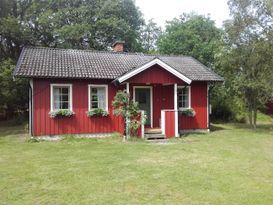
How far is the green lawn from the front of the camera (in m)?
5.25

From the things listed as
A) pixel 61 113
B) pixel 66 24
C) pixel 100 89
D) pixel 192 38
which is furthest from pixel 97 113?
pixel 192 38

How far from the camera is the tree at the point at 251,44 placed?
15664 mm

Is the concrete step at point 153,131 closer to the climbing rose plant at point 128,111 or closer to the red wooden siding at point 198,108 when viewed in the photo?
the climbing rose plant at point 128,111

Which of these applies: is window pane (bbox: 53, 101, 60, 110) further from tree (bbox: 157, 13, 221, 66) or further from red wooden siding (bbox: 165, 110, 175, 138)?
tree (bbox: 157, 13, 221, 66)

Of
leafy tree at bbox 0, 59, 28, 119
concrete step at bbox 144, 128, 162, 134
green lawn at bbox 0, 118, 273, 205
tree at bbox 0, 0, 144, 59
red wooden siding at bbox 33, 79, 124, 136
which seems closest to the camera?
green lawn at bbox 0, 118, 273, 205

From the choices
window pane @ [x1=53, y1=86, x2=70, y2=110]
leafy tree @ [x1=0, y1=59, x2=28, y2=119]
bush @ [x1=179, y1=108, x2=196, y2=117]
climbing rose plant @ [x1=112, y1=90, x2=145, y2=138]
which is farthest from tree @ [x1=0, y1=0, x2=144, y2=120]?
bush @ [x1=179, y1=108, x2=196, y2=117]

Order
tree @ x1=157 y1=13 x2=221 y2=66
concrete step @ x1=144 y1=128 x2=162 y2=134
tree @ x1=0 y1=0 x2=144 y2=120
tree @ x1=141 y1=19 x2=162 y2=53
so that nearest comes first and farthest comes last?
1. concrete step @ x1=144 y1=128 x2=162 y2=134
2. tree @ x1=0 y1=0 x2=144 y2=120
3. tree @ x1=157 y1=13 x2=221 y2=66
4. tree @ x1=141 y1=19 x2=162 y2=53

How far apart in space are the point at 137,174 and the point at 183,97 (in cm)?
941

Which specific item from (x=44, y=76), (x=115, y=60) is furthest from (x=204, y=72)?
(x=44, y=76)

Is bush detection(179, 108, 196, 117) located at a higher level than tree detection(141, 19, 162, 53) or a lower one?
lower

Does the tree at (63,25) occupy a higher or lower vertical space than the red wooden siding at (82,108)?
higher

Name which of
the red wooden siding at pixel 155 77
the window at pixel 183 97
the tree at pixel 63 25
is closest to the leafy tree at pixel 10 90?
the tree at pixel 63 25

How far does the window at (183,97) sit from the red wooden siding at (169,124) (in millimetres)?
2084

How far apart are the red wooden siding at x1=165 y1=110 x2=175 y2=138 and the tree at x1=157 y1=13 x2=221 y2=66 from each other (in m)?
15.5
